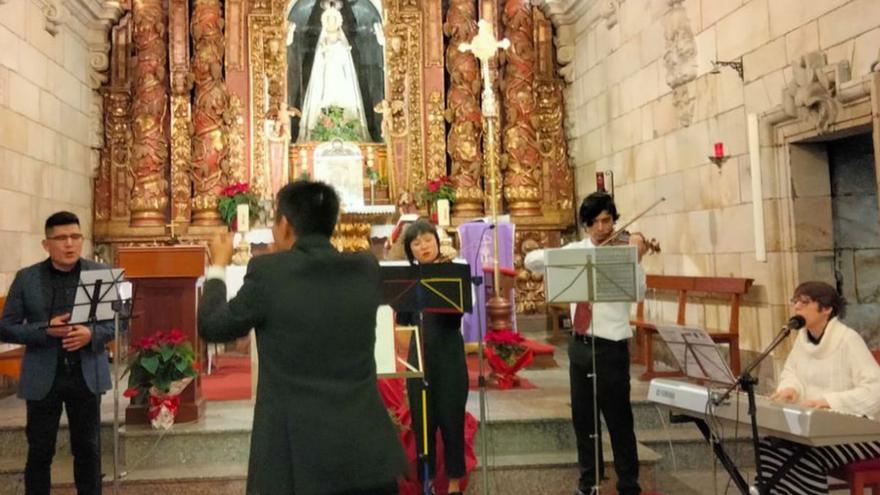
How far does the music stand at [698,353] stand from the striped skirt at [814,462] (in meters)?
0.51

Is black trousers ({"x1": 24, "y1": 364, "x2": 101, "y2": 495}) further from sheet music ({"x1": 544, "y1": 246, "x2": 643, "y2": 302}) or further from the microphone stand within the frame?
the microphone stand

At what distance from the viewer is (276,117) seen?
10883 mm

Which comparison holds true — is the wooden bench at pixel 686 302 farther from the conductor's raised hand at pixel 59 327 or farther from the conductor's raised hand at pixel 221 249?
the conductor's raised hand at pixel 221 249

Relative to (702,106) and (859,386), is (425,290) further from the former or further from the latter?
(702,106)

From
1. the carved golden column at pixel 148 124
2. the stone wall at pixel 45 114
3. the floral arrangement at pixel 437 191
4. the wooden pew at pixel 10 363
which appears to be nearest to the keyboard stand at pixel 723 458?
the wooden pew at pixel 10 363

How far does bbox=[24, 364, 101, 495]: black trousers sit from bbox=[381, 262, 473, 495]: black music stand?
1.73 m

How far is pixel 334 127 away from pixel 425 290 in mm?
7571

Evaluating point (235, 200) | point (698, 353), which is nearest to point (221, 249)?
point (698, 353)

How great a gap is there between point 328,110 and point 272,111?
827 mm

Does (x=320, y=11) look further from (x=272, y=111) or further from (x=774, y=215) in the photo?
(x=774, y=215)

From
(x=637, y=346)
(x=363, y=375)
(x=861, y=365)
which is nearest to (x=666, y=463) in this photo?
(x=861, y=365)

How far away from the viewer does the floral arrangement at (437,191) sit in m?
10.4

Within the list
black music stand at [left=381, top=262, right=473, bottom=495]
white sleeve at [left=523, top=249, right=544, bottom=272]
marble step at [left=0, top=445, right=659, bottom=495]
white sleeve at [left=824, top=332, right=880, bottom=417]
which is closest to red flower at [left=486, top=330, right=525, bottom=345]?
marble step at [left=0, top=445, right=659, bottom=495]

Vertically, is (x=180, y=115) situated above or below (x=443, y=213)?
above
